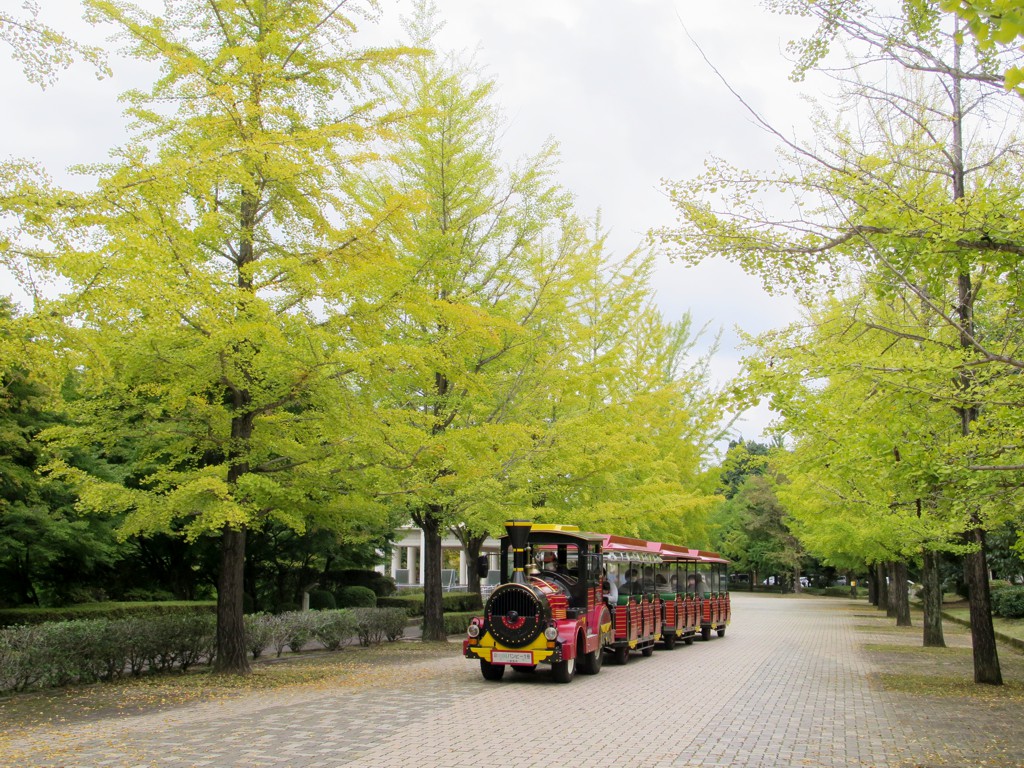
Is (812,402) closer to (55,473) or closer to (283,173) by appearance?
(283,173)

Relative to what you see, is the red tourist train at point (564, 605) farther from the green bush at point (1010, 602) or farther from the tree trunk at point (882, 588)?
the tree trunk at point (882, 588)

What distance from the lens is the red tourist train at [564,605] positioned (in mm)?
13266

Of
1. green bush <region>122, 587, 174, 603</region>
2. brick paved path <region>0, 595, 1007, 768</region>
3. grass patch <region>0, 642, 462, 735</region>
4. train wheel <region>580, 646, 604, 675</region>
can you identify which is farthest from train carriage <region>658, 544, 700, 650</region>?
green bush <region>122, 587, 174, 603</region>

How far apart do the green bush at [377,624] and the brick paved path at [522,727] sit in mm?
4930

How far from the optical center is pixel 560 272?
59.7 ft

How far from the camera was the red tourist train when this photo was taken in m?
13.3

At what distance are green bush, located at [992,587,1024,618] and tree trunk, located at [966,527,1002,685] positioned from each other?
2024 centimetres

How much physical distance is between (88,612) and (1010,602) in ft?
98.1

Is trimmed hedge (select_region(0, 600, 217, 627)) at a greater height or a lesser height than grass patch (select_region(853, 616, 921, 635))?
greater

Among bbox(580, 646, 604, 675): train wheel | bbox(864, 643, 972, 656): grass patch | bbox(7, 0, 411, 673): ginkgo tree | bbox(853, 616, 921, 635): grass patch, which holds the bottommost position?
bbox(853, 616, 921, 635): grass patch

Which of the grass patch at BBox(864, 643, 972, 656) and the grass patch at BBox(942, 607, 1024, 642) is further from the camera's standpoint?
the grass patch at BBox(942, 607, 1024, 642)

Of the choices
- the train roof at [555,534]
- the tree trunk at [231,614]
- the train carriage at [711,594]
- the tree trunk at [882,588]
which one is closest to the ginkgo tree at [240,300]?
the tree trunk at [231,614]

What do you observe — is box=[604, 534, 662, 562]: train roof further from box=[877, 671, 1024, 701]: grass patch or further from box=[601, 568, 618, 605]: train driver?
box=[877, 671, 1024, 701]: grass patch

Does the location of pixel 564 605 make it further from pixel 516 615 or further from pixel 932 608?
pixel 932 608
